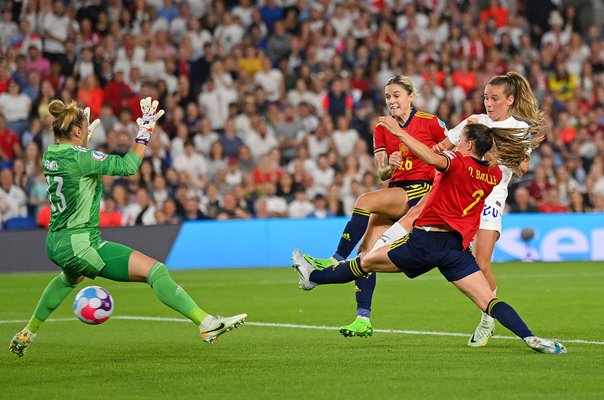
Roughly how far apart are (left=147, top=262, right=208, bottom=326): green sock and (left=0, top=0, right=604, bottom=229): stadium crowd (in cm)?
1192

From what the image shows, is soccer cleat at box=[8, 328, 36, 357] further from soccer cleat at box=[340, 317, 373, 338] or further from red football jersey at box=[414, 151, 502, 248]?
red football jersey at box=[414, 151, 502, 248]

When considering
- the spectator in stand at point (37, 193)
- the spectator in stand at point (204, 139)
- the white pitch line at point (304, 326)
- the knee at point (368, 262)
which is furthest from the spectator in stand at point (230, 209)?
the knee at point (368, 262)

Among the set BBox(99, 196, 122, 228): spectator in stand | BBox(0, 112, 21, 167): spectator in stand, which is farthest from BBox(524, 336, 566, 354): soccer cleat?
BBox(0, 112, 21, 167): spectator in stand

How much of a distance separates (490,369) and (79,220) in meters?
Answer: 3.41

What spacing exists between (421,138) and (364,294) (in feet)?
5.05

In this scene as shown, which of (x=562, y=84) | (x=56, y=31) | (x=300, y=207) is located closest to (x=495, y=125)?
(x=300, y=207)

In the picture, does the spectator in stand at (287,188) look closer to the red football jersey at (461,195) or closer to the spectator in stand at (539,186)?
the spectator in stand at (539,186)

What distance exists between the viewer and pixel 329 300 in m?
15.2

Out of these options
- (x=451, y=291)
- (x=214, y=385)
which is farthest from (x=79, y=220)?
(x=451, y=291)

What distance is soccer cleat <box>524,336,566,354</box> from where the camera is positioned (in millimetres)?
9077

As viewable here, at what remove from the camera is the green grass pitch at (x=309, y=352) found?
7617mm

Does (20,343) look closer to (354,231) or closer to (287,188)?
(354,231)

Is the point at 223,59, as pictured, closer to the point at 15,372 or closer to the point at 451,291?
the point at 451,291

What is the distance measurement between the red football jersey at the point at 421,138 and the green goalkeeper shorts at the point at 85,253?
112 inches
